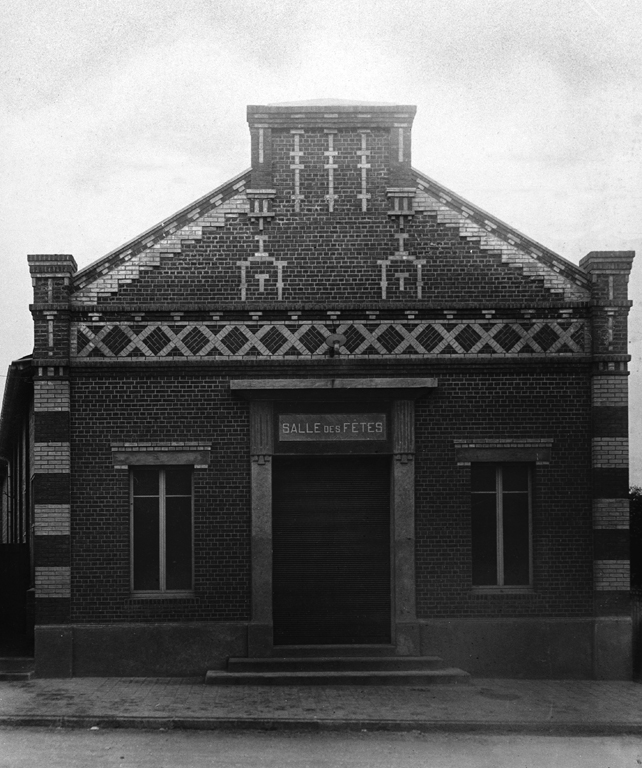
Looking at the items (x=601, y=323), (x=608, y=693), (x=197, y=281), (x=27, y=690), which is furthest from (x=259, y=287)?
(x=608, y=693)

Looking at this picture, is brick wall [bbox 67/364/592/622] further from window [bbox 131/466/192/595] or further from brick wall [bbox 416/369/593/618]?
window [bbox 131/466/192/595]

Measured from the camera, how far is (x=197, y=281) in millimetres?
14695

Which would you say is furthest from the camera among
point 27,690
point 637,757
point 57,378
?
point 57,378

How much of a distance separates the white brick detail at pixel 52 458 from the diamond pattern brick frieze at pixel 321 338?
1.40 meters

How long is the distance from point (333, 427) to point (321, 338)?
1.36 meters

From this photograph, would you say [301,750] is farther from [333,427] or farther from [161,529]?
[333,427]

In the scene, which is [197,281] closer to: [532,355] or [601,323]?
[532,355]

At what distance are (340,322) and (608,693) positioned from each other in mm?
6528

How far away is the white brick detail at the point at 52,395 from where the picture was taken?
47.2 ft

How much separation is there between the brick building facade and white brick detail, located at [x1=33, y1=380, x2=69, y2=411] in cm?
3

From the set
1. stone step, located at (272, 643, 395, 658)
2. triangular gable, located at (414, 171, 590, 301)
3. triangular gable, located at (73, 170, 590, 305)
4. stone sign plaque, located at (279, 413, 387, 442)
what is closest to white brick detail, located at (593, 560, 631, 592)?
stone step, located at (272, 643, 395, 658)

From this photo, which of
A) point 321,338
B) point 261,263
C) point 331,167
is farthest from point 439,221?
point 261,263

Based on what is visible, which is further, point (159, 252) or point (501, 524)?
point (501, 524)

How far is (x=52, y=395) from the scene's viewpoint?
14406 millimetres
